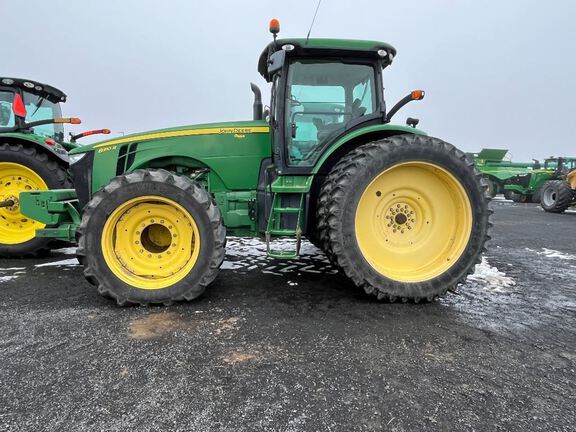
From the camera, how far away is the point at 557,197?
11438 mm

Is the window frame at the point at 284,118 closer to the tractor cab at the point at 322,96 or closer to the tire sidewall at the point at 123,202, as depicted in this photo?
the tractor cab at the point at 322,96

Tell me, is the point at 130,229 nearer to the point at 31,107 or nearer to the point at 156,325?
the point at 156,325

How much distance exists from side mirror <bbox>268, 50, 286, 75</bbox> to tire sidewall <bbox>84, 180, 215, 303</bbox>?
1.23 m

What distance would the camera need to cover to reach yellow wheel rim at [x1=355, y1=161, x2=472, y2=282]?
2996mm

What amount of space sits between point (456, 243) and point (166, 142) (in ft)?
9.05

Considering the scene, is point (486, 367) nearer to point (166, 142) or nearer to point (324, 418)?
point (324, 418)

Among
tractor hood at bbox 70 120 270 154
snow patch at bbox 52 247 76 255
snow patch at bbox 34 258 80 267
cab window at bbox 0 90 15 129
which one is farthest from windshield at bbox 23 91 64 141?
tractor hood at bbox 70 120 270 154

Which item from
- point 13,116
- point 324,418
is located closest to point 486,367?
point 324,418

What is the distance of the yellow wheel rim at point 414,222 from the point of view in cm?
300

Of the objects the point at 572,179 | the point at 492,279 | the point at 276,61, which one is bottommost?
the point at 492,279

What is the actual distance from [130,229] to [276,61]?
5.96ft

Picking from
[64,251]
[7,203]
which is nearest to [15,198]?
[7,203]

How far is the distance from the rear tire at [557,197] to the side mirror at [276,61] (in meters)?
12.1

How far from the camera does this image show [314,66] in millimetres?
3162
